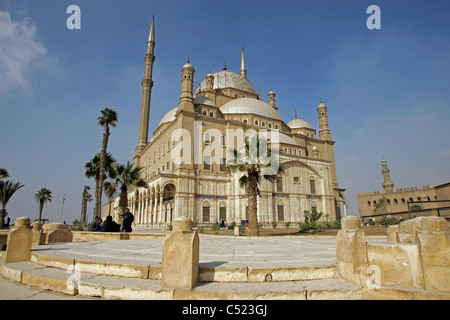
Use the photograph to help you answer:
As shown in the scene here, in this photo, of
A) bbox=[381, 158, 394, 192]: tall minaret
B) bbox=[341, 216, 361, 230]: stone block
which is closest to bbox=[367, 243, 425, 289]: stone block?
bbox=[341, 216, 361, 230]: stone block

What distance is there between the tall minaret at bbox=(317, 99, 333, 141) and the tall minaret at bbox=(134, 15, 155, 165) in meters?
29.9

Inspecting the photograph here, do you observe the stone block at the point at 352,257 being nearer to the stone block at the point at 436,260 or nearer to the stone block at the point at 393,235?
the stone block at the point at 436,260

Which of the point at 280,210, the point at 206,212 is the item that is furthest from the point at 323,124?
the point at 206,212

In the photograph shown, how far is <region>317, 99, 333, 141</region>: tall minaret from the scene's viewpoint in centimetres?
4362

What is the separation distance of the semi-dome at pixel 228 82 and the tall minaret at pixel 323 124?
12.8 m

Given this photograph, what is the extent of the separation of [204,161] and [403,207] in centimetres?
3954

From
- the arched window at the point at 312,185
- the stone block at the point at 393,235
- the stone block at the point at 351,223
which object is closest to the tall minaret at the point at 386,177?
the arched window at the point at 312,185

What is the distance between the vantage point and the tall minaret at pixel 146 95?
4031cm

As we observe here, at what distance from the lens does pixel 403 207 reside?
45.4m

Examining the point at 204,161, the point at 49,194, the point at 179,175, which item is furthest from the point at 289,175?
the point at 49,194

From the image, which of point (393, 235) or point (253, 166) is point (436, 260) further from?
point (253, 166)

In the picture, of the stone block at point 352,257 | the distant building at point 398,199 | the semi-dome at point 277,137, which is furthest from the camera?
the distant building at point 398,199

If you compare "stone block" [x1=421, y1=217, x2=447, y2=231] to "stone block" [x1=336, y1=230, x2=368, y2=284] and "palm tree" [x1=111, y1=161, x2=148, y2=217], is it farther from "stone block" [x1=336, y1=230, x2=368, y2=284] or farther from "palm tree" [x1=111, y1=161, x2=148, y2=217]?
"palm tree" [x1=111, y1=161, x2=148, y2=217]
